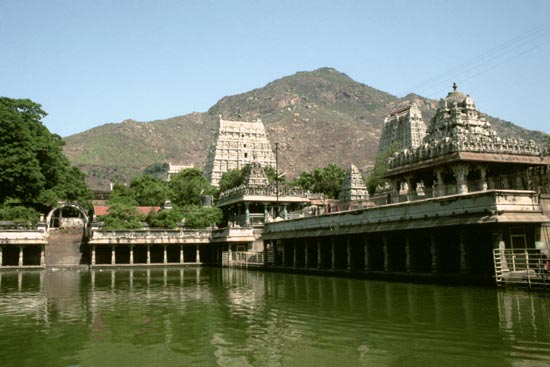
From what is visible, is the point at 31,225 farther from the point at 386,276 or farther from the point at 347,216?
the point at 386,276

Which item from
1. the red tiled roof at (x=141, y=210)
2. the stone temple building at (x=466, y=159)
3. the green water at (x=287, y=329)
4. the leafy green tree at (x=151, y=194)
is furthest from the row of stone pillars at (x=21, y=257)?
the stone temple building at (x=466, y=159)

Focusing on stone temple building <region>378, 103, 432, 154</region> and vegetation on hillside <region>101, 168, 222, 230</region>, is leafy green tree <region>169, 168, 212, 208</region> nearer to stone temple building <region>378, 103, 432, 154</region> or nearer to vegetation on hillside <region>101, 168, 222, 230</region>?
vegetation on hillside <region>101, 168, 222, 230</region>

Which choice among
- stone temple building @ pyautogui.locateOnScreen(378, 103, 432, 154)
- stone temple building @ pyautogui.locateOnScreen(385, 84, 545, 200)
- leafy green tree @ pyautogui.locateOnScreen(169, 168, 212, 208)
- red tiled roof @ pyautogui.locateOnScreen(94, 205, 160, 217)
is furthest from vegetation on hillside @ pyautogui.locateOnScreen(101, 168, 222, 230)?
stone temple building @ pyautogui.locateOnScreen(378, 103, 432, 154)

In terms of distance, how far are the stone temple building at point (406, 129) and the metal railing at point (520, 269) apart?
357 ft

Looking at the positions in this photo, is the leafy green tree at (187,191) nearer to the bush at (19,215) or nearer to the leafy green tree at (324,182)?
the leafy green tree at (324,182)

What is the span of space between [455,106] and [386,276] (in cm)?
1938

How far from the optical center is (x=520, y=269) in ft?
89.1

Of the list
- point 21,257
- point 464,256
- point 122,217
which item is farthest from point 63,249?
point 464,256

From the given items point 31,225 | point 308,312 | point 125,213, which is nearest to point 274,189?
point 125,213

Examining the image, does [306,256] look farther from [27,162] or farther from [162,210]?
[27,162]

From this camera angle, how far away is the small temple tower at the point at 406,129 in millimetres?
138375

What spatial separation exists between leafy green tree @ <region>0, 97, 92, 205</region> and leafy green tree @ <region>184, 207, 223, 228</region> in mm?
16358

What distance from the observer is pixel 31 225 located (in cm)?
6025

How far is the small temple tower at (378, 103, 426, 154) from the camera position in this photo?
454ft
